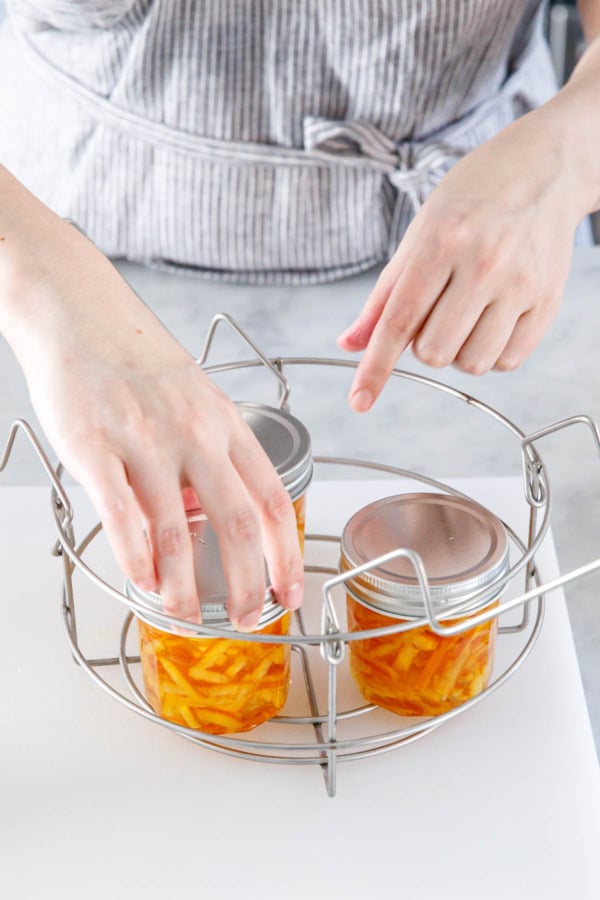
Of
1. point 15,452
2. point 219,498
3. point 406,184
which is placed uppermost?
point 219,498

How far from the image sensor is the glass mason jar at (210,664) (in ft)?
1.62

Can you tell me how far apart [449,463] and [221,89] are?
39cm

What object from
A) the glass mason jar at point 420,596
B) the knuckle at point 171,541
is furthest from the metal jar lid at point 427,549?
the knuckle at point 171,541

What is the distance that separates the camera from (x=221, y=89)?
0.96 meters

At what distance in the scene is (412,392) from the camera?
0.94 metres

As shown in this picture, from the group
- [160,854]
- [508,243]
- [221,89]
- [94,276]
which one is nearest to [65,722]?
[160,854]

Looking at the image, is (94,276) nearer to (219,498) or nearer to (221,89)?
(219,498)

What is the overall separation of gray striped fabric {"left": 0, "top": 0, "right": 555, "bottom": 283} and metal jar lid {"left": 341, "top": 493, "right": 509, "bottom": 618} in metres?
0.50

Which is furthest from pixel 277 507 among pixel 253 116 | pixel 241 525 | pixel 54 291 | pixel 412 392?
pixel 253 116

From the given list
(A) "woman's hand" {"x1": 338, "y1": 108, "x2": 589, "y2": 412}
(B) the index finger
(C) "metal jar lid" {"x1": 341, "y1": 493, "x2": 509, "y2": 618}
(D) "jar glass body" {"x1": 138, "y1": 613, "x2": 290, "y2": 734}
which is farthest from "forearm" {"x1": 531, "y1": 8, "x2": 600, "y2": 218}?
(D) "jar glass body" {"x1": 138, "y1": 613, "x2": 290, "y2": 734}

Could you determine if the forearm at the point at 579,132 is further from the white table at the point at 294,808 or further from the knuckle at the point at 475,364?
the white table at the point at 294,808

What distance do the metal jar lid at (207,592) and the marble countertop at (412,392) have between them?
1.04ft

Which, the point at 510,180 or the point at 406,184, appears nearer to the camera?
the point at 510,180

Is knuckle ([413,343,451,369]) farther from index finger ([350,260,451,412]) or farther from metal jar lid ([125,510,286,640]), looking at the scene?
metal jar lid ([125,510,286,640])
